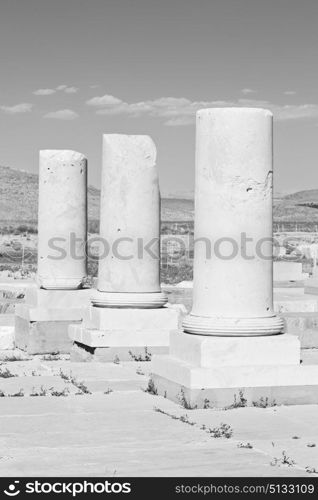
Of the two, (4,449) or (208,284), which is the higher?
(208,284)

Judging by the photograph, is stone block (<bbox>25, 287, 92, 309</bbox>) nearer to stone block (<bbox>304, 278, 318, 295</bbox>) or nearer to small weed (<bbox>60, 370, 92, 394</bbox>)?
small weed (<bbox>60, 370, 92, 394</bbox>)

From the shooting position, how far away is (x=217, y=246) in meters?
10.4

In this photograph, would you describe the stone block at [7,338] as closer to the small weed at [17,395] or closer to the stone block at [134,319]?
the stone block at [134,319]

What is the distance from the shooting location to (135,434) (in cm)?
858

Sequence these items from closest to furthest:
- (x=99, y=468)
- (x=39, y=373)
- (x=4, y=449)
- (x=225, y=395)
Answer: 1. (x=99, y=468)
2. (x=4, y=449)
3. (x=225, y=395)
4. (x=39, y=373)

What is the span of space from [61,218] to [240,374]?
6.96 metres

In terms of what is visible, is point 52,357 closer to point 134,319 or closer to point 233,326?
point 134,319

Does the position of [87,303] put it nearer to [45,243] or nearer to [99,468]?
[45,243]

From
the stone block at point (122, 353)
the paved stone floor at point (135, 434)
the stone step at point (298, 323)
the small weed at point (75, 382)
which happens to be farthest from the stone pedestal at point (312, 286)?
the paved stone floor at point (135, 434)

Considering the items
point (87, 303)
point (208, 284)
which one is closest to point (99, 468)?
point (208, 284)

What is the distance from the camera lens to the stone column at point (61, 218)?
16234 millimetres

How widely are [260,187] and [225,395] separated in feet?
7.24

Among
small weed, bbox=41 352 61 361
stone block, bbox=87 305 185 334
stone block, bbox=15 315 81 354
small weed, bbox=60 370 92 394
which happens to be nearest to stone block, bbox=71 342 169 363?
stone block, bbox=87 305 185 334

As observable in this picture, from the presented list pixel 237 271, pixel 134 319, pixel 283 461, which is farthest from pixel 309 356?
pixel 283 461
